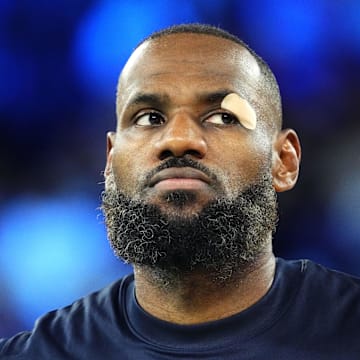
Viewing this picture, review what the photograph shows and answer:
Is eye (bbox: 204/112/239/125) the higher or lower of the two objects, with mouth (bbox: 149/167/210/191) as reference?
higher

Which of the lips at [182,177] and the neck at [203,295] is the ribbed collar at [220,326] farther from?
the lips at [182,177]

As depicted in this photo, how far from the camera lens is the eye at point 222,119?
1.60 m


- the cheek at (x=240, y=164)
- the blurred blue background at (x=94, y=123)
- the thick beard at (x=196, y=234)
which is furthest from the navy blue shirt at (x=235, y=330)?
the blurred blue background at (x=94, y=123)

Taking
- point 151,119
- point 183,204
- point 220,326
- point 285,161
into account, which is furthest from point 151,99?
point 220,326

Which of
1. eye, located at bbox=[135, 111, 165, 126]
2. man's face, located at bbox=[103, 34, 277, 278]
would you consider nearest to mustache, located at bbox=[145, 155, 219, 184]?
man's face, located at bbox=[103, 34, 277, 278]

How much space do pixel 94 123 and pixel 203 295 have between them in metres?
1.51

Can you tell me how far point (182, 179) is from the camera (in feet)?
4.85

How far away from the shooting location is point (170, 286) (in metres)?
1.59

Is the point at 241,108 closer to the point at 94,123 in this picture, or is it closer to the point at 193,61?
the point at 193,61

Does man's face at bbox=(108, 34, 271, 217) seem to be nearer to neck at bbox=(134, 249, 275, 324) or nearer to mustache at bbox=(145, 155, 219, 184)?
mustache at bbox=(145, 155, 219, 184)

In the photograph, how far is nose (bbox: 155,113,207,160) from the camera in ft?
4.89

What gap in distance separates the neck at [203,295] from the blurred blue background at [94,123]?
46.0 inches

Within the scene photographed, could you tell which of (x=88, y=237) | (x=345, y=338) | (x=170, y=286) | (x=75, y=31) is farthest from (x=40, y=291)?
(x=345, y=338)

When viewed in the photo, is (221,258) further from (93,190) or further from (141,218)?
(93,190)
